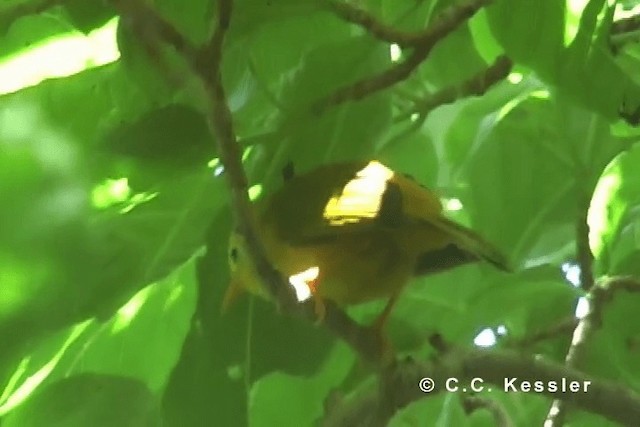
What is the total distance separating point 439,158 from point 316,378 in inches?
8.2

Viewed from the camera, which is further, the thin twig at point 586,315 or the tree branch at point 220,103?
the thin twig at point 586,315

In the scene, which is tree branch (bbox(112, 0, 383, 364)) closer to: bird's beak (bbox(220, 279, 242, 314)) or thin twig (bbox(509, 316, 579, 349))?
bird's beak (bbox(220, 279, 242, 314))

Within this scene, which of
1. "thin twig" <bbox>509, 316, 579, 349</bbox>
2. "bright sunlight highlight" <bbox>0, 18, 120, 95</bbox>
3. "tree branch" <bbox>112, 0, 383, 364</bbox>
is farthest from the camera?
"thin twig" <bbox>509, 316, 579, 349</bbox>

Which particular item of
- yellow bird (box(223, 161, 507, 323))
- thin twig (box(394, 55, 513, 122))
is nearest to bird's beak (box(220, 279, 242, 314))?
yellow bird (box(223, 161, 507, 323))

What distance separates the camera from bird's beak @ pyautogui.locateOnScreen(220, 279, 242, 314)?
57 cm

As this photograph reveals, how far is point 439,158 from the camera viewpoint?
0.77m

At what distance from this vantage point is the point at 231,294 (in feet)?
1.89

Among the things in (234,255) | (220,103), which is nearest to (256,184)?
(234,255)

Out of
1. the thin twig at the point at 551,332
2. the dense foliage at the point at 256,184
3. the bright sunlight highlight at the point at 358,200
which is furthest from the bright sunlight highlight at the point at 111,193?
the thin twig at the point at 551,332

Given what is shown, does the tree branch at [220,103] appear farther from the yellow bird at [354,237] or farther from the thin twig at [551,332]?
the thin twig at [551,332]

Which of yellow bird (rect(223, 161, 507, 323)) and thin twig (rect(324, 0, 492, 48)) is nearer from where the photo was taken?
thin twig (rect(324, 0, 492, 48))

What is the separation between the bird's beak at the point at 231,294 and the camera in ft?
1.86

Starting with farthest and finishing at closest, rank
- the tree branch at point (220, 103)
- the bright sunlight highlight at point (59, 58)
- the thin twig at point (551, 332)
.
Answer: the thin twig at point (551, 332), the bright sunlight highlight at point (59, 58), the tree branch at point (220, 103)

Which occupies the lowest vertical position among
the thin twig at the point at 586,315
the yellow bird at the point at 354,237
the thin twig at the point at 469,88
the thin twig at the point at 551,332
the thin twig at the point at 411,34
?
the thin twig at the point at 551,332
